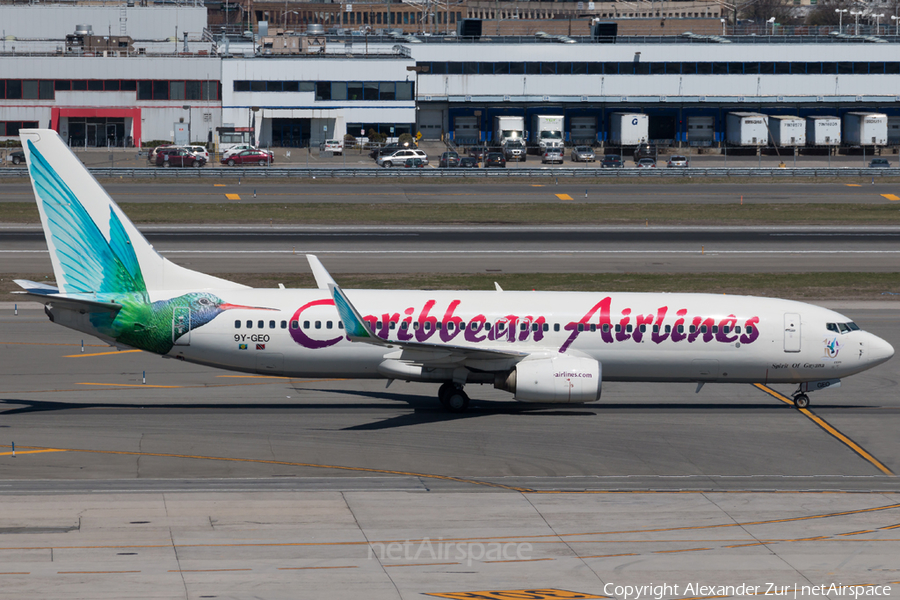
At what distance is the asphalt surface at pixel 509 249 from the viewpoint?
62.9 m

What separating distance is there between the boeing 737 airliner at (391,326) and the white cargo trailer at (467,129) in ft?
369

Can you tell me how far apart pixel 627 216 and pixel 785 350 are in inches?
1962

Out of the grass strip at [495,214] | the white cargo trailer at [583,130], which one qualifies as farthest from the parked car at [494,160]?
the white cargo trailer at [583,130]

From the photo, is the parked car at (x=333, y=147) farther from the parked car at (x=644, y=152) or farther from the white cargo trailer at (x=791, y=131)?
the white cargo trailer at (x=791, y=131)

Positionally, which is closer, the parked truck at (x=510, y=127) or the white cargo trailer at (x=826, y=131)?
the parked truck at (x=510, y=127)

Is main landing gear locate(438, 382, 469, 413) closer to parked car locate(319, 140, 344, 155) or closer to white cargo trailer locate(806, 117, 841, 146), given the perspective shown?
parked car locate(319, 140, 344, 155)

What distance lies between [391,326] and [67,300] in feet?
33.1

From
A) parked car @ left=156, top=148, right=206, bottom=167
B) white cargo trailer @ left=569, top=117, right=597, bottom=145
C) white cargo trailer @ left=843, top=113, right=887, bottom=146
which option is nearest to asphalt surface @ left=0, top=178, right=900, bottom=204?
parked car @ left=156, top=148, right=206, bottom=167

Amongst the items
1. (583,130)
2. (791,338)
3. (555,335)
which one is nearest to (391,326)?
(555,335)

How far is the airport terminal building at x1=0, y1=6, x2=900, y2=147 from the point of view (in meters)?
135

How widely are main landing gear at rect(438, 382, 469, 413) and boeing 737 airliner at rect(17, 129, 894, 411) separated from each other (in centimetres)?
5

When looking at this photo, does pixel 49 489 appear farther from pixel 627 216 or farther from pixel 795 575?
pixel 627 216

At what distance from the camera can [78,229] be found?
3500 centimetres

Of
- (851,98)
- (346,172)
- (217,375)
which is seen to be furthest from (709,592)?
(851,98)
